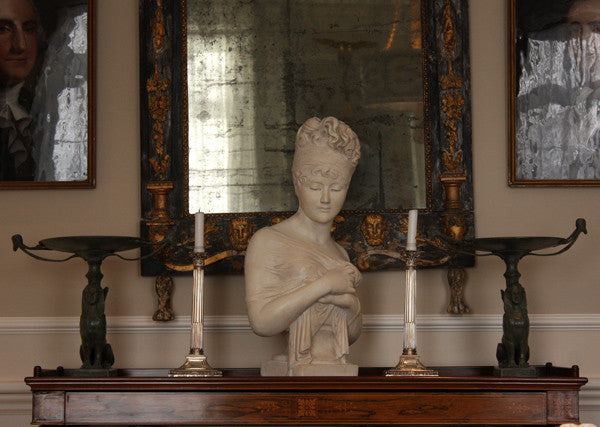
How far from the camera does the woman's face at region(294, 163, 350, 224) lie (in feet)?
15.6

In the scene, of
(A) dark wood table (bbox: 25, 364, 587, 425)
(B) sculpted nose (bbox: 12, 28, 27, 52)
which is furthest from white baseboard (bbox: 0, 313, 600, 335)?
(B) sculpted nose (bbox: 12, 28, 27, 52)

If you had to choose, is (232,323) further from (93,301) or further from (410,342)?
(410,342)

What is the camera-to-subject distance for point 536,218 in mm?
5543

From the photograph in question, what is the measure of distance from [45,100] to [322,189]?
1724 millimetres

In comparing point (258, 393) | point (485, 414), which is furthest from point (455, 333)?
point (258, 393)

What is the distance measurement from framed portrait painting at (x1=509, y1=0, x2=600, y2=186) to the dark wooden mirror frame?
28 centimetres

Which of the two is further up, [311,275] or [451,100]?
[451,100]

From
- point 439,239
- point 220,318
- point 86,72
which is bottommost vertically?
point 220,318

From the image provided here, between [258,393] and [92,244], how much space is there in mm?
1047

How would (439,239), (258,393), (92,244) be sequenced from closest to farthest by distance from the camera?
(258,393) < (92,244) < (439,239)

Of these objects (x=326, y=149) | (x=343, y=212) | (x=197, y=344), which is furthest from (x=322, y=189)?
(x=197, y=344)

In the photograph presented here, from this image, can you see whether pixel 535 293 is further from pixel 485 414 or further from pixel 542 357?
pixel 485 414

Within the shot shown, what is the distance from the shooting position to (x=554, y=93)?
5590 mm

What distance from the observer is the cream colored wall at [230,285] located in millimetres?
5441
